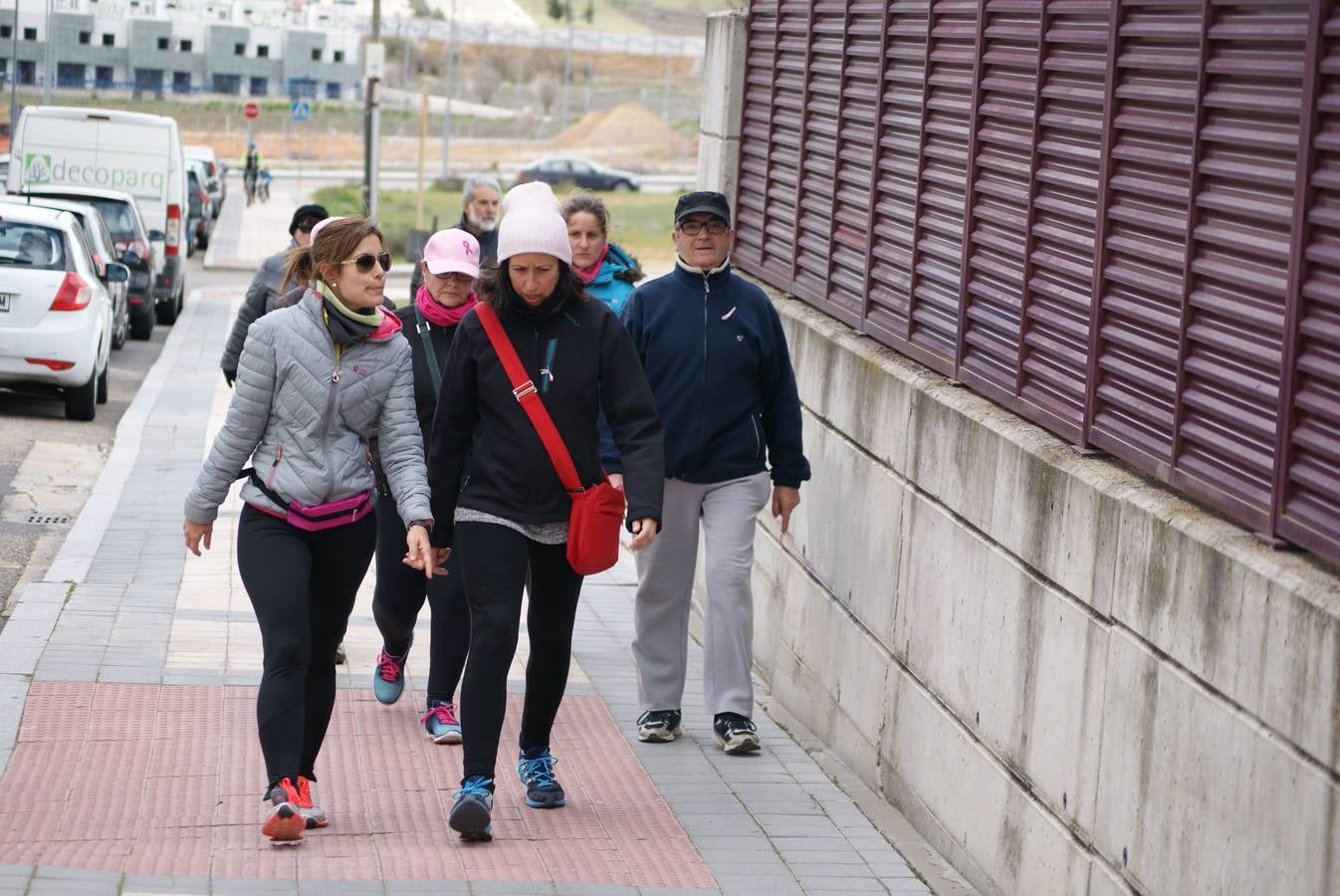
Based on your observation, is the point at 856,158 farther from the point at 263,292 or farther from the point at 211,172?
the point at 211,172

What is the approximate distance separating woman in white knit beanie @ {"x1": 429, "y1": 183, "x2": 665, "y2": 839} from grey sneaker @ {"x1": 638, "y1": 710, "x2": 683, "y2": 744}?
140 cm

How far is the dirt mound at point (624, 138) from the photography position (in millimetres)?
96062

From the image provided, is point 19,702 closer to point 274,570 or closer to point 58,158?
point 274,570

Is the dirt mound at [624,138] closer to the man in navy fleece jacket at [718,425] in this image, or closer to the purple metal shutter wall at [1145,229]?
the man in navy fleece jacket at [718,425]

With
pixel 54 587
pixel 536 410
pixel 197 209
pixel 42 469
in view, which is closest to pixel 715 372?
pixel 536 410

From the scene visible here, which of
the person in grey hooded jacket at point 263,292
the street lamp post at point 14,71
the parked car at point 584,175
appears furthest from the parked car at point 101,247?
the parked car at point 584,175

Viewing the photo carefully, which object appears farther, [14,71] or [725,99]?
[14,71]

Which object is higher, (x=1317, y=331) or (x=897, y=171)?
(x=897, y=171)

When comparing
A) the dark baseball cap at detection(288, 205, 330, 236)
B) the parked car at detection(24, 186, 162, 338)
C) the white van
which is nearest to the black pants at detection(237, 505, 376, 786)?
the dark baseball cap at detection(288, 205, 330, 236)

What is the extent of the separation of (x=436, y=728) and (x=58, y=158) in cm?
1989

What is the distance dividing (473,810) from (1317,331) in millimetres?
2796

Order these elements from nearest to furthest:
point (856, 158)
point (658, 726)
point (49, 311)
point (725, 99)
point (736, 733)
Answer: point (736, 733), point (658, 726), point (856, 158), point (725, 99), point (49, 311)

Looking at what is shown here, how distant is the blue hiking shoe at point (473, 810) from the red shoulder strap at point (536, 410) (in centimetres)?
90

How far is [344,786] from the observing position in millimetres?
6270
